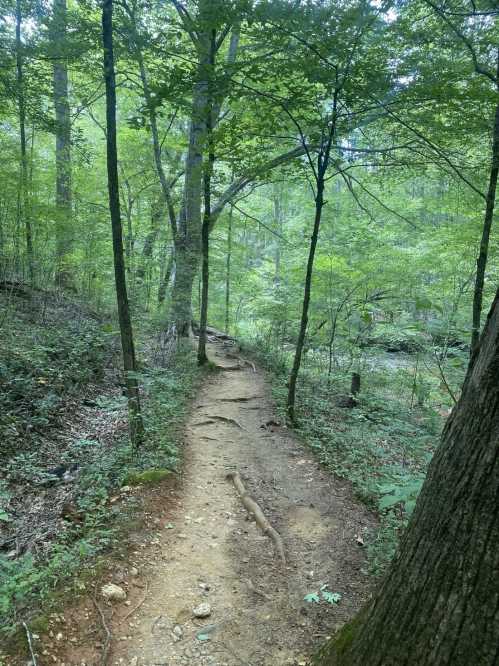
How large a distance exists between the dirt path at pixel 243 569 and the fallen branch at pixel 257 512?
0.08 metres

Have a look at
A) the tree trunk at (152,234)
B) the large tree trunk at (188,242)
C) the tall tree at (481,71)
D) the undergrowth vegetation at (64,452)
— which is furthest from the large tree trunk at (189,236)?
the tall tree at (481,71)

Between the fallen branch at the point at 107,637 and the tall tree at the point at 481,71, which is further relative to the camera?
the tall tree at the point at 481,71

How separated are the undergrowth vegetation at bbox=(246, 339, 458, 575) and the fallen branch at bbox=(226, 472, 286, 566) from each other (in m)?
0.95

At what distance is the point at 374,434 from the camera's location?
26.4 feet

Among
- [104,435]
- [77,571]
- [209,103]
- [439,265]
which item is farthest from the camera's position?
[439,265]

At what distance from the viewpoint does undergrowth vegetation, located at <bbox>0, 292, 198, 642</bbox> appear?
3.71 m

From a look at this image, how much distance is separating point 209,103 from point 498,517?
685cm

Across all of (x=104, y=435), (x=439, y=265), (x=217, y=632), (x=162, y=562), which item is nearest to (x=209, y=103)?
(x=104, y=435)

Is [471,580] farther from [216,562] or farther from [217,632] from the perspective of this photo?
[216,562]

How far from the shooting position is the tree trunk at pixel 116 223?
5676 millimetres

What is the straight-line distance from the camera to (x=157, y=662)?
3.05 m

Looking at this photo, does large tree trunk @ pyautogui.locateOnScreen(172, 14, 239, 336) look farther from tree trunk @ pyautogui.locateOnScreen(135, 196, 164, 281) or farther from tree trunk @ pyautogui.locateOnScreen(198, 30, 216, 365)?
tree trunk @ pyautogui.locateOnScreen(135, 196, 164, 281)

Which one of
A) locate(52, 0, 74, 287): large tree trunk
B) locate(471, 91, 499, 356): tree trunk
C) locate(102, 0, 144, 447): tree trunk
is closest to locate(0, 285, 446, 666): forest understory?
locate(102, 0, 144, 447): tree trunk

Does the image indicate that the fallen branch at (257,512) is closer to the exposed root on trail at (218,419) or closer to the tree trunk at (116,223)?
the tree trunk at (116,223)
